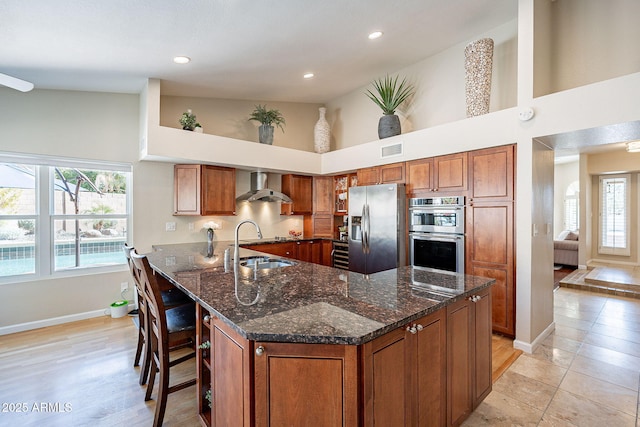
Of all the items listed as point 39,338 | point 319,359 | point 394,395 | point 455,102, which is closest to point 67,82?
point 39,338

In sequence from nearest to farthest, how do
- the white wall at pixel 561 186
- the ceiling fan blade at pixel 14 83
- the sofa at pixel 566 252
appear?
1. the ceiling fan blade at pixel 14 83
2. the sofa at pixel 566 252
3. the white wall at pixel 561 186

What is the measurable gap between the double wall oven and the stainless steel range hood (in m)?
2.11

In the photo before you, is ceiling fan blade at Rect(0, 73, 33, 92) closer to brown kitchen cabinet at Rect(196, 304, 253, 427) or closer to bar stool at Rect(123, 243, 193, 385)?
bar stool at Rect(123, 243, 193, 385)

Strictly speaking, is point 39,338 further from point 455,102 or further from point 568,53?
point 568,53

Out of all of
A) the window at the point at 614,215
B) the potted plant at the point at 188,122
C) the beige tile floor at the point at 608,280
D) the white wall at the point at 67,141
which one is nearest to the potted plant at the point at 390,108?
the potted plant at the point at 188,122

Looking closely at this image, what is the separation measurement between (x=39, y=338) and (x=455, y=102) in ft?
18.6

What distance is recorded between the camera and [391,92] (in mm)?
4160

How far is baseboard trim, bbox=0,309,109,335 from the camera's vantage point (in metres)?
3.31

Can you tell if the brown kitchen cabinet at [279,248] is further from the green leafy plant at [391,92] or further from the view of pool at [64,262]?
the green leafy plant at [391,92]

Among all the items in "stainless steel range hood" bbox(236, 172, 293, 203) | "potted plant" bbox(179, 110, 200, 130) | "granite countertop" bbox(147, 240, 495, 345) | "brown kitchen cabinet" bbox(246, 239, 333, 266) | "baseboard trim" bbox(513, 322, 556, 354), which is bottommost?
"baseboard trim" bbox(513, 322, 556, 354)

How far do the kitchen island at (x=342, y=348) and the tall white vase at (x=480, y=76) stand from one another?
223cm

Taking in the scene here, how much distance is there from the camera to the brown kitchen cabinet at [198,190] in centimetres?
419

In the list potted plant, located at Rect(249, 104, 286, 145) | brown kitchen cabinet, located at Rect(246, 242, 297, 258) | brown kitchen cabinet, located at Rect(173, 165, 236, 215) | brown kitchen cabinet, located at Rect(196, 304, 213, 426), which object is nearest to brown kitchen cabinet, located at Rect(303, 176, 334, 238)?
brown kitchen cabinet, located at Rect(246, 242, 297, 258)

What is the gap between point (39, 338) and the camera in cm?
320
